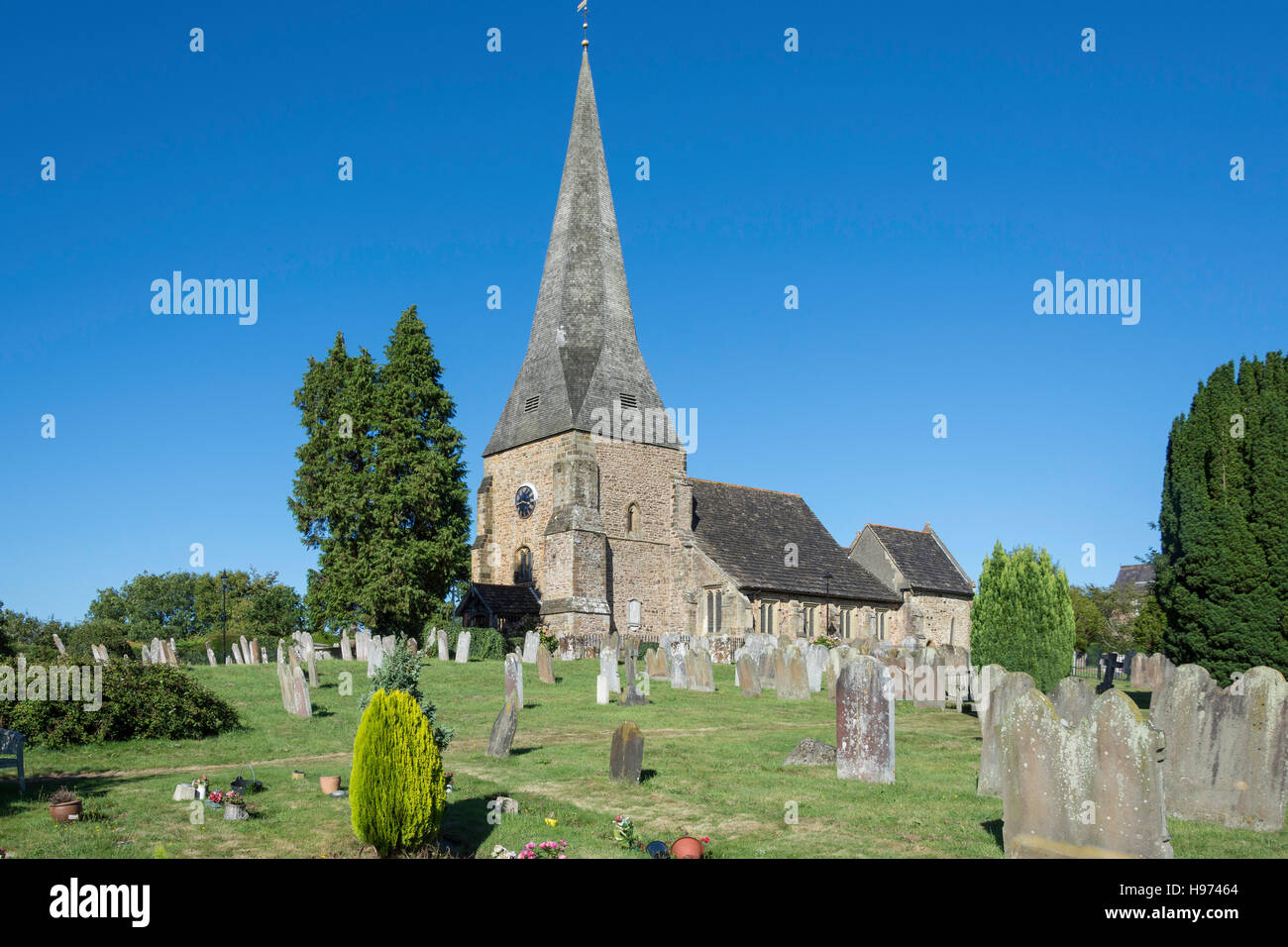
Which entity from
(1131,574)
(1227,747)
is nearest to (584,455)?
(1227,747)

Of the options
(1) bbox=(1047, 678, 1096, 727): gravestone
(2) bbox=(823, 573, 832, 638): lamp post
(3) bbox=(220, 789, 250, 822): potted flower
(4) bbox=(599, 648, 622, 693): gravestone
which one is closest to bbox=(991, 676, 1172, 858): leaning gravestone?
(1) bbox=(1047, 678, 1096, 727): gravestone

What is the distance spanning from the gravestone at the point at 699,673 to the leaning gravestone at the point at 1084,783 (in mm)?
16338

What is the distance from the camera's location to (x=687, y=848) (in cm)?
762

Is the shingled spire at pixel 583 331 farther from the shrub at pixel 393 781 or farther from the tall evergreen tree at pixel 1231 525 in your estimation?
the shrub at pixel 393 781

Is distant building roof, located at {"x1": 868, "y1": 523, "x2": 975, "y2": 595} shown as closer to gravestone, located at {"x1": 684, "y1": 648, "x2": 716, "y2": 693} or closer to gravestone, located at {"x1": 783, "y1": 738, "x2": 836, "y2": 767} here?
gravestone, located at {"x1": 684, "y1": 648, "x2": 716, "y2": 693}

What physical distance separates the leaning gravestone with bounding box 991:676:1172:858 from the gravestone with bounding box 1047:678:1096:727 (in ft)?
10.9

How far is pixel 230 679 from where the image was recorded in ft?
71.9

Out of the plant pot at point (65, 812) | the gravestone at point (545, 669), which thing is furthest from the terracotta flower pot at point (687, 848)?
the gravestone at point (545, 669)

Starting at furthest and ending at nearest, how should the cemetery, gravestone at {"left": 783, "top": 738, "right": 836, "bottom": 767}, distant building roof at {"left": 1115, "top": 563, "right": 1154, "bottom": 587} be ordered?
distant building roof at {"left": 1115, "top": 563, "right": 1154, "bottom": 587} → gravestone at {"left": 783, "top": 738, "right": 836, "bottom": 767} → the cemetery

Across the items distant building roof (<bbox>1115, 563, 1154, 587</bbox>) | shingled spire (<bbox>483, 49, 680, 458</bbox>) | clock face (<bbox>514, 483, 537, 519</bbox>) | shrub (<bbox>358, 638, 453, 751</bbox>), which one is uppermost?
shingled spire (<bbox>483, 49, 680, 458</bbox>)

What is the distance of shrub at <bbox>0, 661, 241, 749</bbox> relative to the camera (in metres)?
13.9
